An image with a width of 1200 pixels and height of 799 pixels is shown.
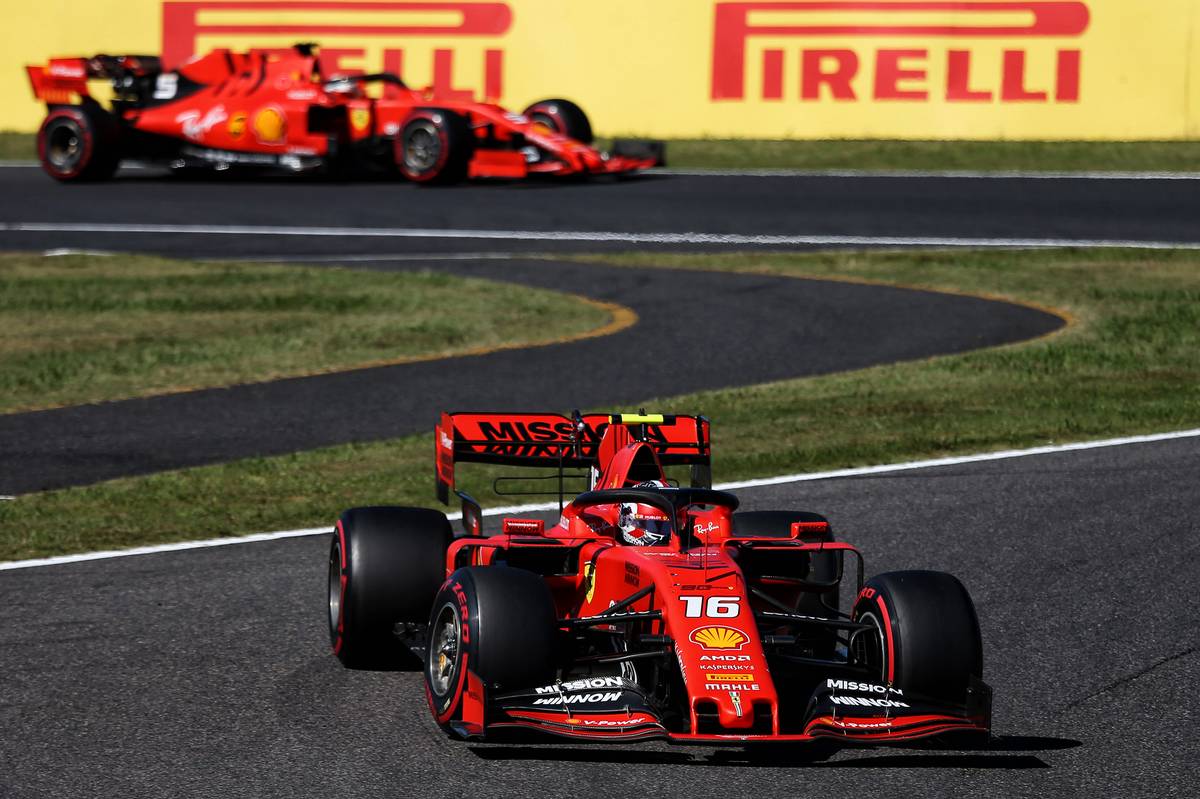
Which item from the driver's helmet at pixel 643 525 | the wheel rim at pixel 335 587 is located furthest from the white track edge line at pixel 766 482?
the driver's helmet at pixel 643 525

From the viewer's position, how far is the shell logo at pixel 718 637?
569 centimetres

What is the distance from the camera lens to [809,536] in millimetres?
6867

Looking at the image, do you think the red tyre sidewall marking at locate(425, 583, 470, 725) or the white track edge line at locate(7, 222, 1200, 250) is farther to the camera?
the white track edge line at locate(7, 222, 1200, 250)

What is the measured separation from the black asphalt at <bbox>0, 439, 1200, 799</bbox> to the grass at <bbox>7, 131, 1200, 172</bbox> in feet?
49.4

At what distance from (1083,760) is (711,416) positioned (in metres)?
6.31

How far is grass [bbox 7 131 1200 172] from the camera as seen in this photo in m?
23.9

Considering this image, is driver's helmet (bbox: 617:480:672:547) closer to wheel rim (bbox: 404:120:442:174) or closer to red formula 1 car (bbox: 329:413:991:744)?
red formula 1 car (bbox: 329:413:991:744)

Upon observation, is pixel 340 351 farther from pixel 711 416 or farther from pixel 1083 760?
pixel 1083 760

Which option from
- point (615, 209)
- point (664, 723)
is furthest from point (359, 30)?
point (664, 723)

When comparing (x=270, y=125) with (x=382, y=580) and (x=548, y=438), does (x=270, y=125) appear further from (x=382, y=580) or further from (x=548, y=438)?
(x=382, y=580)

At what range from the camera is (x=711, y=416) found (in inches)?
472

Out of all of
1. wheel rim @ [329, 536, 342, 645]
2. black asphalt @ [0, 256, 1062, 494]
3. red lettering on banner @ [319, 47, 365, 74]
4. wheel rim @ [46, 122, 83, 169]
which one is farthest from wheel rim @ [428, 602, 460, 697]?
red lettering on banner @ [319, 47, 365, 74]

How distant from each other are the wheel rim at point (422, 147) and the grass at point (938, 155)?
331 cm

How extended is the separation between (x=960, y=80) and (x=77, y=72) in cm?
1150
